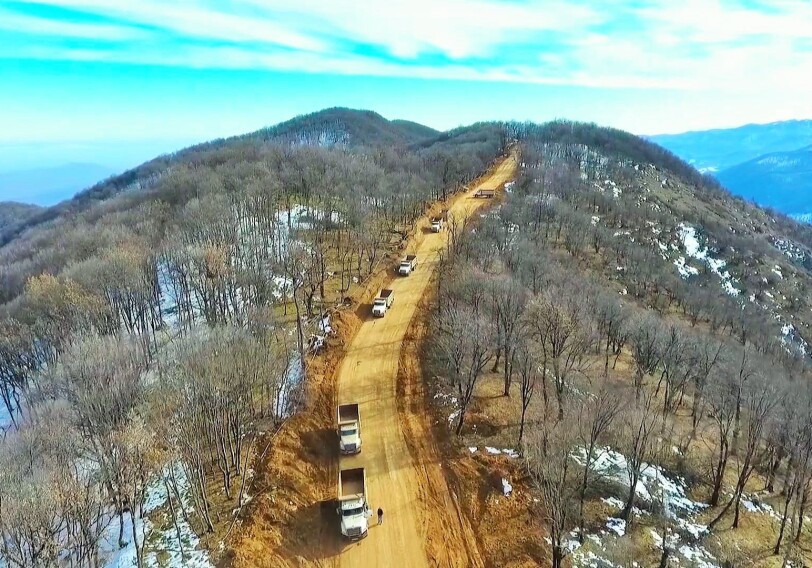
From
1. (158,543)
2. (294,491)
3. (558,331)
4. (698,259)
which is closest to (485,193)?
(698,259)

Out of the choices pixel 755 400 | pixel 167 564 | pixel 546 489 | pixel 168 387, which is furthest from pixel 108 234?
pixel 755 400

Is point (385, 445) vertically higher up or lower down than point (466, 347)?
lower down

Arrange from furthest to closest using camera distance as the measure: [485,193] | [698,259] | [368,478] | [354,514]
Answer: [698,259] → [485,193] → [368,478] → [354,514]

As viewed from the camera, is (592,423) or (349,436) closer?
(592,423)

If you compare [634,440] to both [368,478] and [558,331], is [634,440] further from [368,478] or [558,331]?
[368,478]

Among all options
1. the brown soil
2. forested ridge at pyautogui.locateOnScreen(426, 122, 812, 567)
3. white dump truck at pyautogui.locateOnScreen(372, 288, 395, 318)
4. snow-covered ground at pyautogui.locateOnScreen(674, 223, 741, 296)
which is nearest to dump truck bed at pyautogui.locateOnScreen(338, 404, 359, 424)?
the brown soil

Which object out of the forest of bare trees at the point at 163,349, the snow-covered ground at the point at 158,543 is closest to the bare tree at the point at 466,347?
the forest of bare trees at the point at 163,349

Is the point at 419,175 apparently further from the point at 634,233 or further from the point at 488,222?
the point at 634,233

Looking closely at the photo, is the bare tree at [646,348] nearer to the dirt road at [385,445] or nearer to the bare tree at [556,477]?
the bare tree at [556,477]
